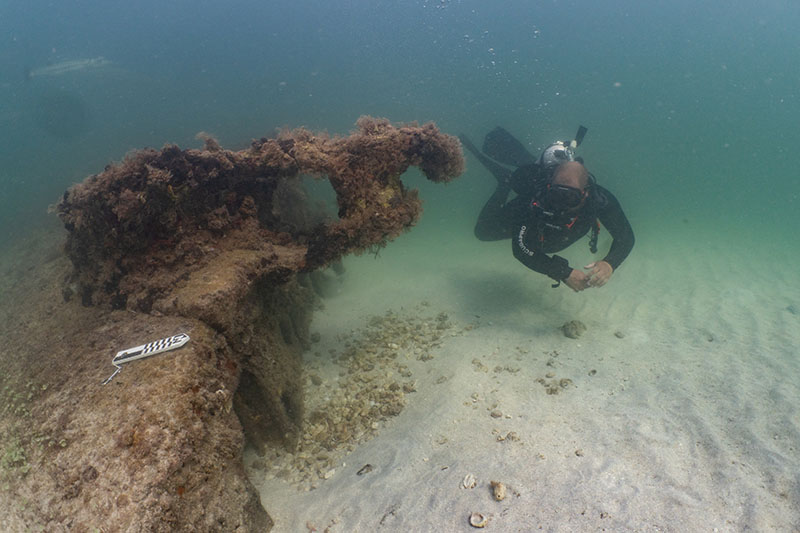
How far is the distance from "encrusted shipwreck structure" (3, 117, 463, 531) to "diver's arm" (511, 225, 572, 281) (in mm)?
2867

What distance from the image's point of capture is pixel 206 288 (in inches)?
117

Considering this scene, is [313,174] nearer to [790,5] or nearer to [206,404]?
[206,404]

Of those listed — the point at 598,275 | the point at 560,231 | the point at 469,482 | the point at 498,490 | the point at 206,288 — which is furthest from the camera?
the point at 560,231

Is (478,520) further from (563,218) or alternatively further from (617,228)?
(617,228)

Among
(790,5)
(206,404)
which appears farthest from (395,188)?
(790,5)

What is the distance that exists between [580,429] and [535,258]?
4.02 meters

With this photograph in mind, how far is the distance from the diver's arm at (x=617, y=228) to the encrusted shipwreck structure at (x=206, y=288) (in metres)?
4.06

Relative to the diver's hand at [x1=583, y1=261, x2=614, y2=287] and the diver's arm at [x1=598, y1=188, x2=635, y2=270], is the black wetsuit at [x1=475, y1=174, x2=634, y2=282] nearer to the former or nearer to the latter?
the diver's arm at [x1=598, y1=188, x2=635, y2=270]

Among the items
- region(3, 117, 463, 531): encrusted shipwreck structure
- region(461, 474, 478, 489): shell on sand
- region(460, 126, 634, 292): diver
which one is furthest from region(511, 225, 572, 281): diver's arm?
region(461, 474, 478, 489): shell on sand

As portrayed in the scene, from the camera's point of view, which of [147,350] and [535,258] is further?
[535,258]

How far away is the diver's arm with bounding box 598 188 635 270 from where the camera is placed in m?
6.75

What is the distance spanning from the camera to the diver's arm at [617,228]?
22.2 feet

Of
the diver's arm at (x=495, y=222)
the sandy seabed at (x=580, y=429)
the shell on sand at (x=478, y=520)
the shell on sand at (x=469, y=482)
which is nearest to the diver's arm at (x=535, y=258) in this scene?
the sandy seabed at (x=580, y=429)

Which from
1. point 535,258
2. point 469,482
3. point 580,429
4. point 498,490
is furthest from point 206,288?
point 535,258
